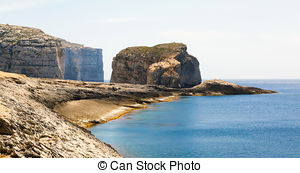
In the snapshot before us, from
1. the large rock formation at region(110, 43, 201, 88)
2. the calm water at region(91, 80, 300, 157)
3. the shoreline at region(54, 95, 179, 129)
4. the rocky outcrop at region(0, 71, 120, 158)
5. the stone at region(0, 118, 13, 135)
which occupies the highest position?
the large rock formation at region(110, 43, 201, 88)

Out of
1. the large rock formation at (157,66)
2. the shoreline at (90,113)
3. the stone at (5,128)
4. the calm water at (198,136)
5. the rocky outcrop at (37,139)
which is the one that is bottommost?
the calm water at (198,136)

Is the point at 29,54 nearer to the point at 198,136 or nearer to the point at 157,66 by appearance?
the point at 157,66

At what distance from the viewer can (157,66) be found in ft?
463

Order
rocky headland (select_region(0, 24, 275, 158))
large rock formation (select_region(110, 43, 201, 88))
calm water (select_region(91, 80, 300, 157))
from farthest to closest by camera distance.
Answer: large rock formation (select_region(110, 43, 201, 88)) → calm water (select_region(91, 80, 300, 157)) → rocky headland (select_region(0, 24, 275, 158))

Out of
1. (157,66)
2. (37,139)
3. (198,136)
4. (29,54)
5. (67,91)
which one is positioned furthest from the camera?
(157,66)

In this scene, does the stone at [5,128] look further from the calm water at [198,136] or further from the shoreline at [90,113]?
the shoreline at [90,113]

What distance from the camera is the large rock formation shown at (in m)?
139

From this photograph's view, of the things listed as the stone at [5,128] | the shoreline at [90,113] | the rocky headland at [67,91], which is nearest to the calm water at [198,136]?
the shoreline at [90,113]

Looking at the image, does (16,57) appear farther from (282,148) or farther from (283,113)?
(282,148)

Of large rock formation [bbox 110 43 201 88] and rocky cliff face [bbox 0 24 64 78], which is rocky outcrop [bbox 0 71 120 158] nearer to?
rocky cliff face [bbox 0 24 64 78]

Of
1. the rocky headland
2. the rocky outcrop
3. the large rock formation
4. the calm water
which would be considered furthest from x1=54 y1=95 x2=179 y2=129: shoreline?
the large rock formation

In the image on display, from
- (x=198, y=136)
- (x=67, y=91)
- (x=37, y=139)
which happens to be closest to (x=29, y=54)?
(x=67, y=91)

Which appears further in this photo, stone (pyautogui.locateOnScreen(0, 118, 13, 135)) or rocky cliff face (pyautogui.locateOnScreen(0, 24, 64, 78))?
rocky cliff face (pyautogui.locateOnScreen(0, 24, 64, 78))

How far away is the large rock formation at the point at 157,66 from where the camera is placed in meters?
139
